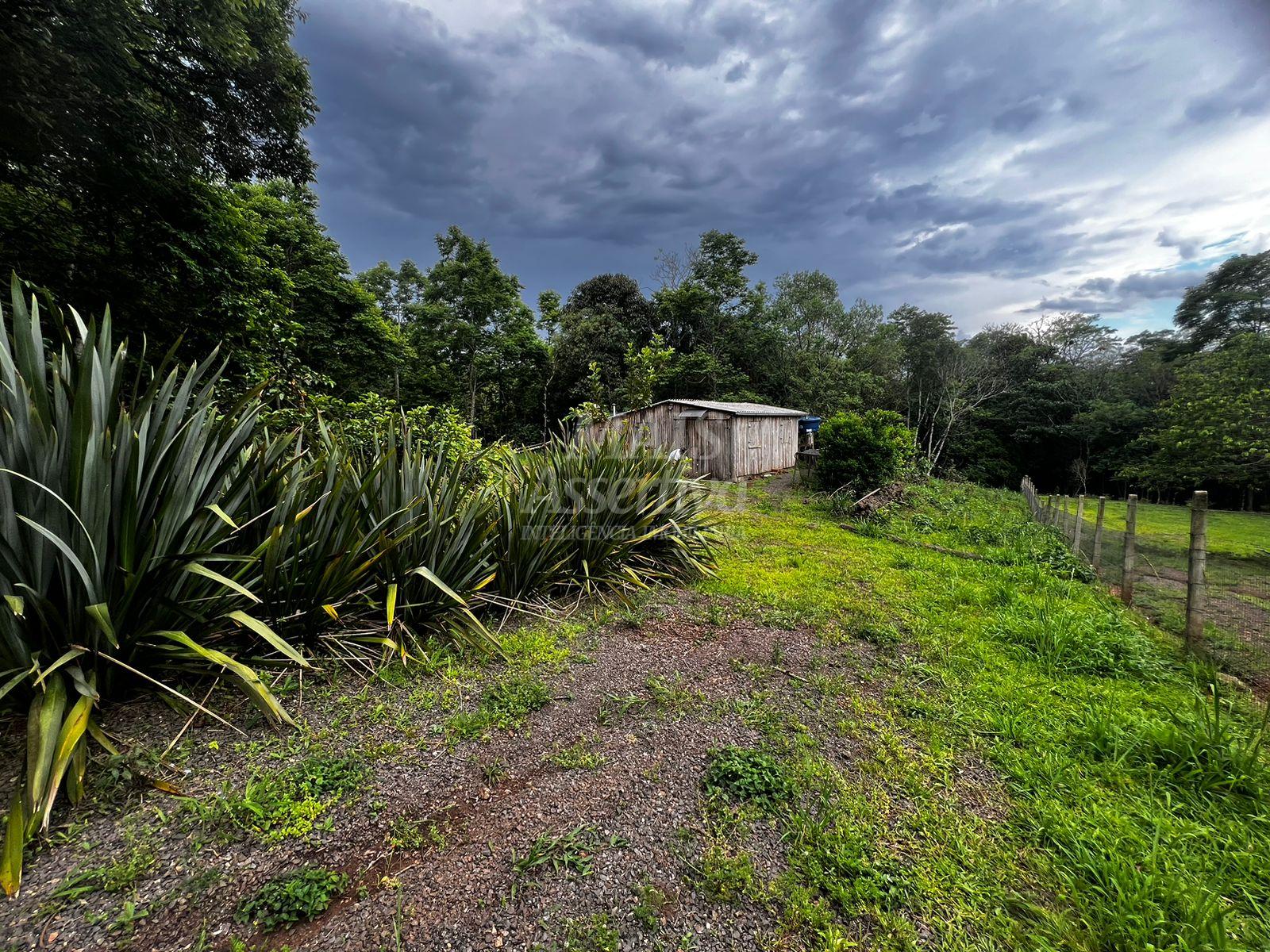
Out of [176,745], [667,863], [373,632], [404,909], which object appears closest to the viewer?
[404,909]

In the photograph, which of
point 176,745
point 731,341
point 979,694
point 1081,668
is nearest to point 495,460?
point 176,745

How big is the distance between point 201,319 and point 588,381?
14084mm

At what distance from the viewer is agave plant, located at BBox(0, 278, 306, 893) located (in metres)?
1.37

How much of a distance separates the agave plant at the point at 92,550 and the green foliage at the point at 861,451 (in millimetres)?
10263

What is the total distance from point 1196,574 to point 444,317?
26.2m

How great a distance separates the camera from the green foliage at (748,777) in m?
1.77

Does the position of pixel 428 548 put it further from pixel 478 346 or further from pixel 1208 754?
pixel 478 346

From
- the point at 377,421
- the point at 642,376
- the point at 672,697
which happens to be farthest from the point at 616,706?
the point at 642,376

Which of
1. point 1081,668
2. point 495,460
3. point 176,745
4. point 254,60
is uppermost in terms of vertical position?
point 254,60

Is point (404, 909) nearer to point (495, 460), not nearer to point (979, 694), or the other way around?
point (979, 694)

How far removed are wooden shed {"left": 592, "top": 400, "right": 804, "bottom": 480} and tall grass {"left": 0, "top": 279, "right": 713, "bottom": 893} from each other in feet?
34.0

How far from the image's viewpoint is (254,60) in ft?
23.0

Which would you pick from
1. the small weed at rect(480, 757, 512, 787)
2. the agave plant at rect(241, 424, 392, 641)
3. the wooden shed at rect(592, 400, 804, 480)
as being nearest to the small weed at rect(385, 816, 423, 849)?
the small weed at rect(480, 757, 512, 787)

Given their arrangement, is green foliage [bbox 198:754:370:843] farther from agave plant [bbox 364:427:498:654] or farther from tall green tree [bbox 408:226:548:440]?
tall green tree [bbox 408:226:548:440]
